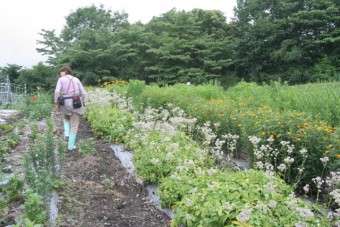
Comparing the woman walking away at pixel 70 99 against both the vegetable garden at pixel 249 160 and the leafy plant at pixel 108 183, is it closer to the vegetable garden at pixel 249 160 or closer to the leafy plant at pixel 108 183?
the vegetable garden at pixel 249 160

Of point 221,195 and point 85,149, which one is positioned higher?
point 221,195

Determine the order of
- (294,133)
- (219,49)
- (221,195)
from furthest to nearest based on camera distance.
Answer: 1. (219,49)
2. (294,133)
3. (221,195)

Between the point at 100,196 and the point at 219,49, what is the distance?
22076 mm

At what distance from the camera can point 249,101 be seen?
704 centimetres

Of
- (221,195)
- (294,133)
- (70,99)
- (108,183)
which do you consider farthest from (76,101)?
(221,195)

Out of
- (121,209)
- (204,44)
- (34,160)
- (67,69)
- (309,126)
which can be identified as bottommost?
(121,209)

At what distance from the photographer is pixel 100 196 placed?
4398 millimetres

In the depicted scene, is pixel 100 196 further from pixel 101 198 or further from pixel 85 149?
pixel 85 149

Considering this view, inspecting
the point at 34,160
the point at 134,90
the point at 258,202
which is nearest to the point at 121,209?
the point at 34,160

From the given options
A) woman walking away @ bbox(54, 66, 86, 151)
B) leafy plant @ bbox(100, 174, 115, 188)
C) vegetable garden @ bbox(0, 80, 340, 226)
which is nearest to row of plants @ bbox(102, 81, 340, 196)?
vegetable garden @ bbox(0, 80, 340, 226)

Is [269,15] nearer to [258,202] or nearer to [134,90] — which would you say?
[134,90]

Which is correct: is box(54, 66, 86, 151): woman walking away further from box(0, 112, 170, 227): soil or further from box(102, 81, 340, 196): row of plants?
box(102, 81, 340, 196): row of plants

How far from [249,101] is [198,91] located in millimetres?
2640

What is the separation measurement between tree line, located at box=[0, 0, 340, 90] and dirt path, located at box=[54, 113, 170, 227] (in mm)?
18116
